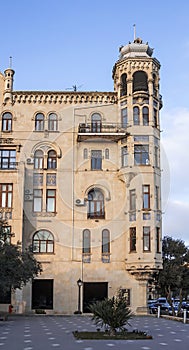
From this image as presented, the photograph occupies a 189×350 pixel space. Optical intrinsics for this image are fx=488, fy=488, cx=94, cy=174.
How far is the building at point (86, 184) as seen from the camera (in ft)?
122

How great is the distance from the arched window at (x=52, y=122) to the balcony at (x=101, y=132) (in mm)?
2153

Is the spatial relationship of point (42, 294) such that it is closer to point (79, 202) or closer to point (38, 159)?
point (79, 202)

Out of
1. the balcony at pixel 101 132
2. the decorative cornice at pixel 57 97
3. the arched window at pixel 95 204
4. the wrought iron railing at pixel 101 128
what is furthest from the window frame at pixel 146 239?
the decorative cornice at pixel 57 97

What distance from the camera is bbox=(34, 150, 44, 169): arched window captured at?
1560 inches

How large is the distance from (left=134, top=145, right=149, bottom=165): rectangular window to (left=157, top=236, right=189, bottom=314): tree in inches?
252

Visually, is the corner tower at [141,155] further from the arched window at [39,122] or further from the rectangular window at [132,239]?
the arched window at [39,122]

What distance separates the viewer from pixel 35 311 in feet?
121

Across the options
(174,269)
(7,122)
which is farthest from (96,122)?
(174,269)

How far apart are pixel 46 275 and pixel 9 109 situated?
13889 mm

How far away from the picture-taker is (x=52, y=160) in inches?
1569

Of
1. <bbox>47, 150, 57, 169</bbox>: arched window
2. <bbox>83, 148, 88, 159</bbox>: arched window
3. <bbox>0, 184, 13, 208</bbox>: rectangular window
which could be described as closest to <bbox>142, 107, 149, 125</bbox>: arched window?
<bbox>83, 148, 88, 159</bbox>: arched window

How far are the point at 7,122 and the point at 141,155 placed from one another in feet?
37.6

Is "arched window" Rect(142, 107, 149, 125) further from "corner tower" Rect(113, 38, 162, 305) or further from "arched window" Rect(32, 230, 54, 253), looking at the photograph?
"arched window" Rect(32, 230, 54, 253)

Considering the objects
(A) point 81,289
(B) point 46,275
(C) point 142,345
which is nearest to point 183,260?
(A) point 81,289
